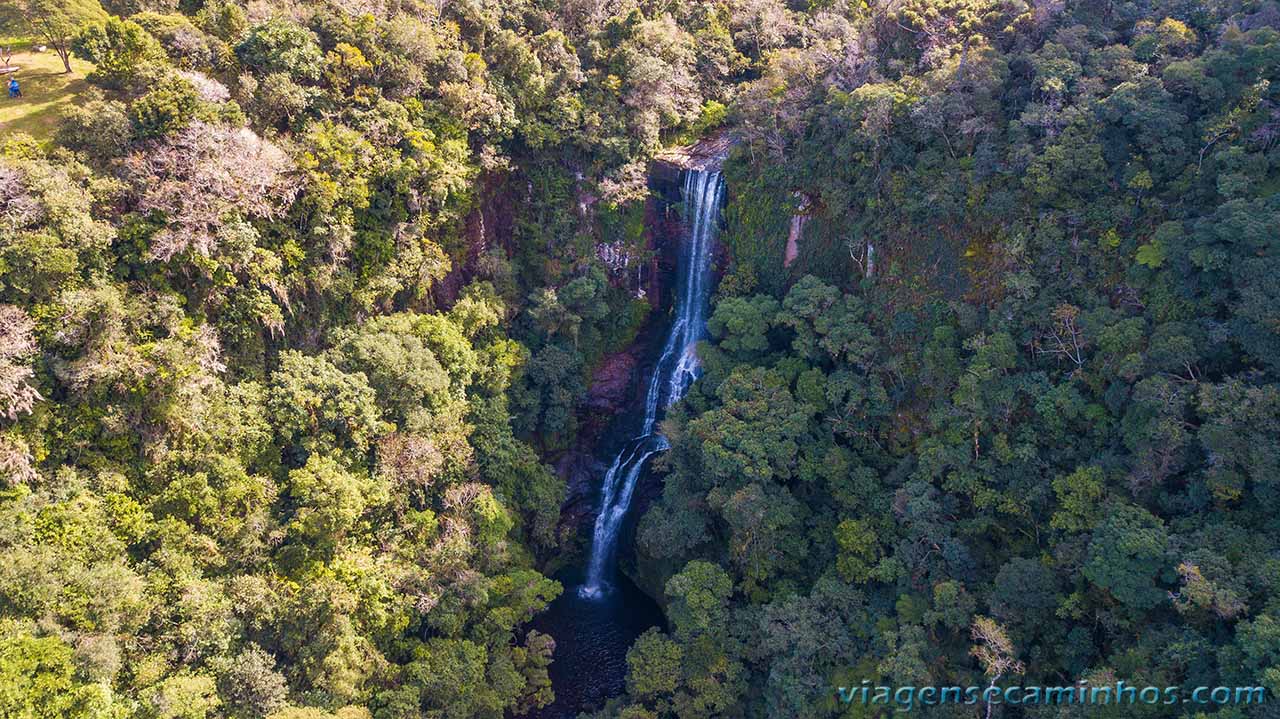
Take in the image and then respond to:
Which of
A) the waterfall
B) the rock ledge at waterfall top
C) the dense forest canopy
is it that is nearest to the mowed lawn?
the dense forest canopy

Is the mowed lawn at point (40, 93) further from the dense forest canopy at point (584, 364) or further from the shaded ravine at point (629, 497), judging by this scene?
the shaded ravine at point (629, 497)

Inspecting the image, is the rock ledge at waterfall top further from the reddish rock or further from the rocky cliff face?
the reddish rock

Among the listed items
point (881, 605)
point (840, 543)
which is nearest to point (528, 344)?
point (840, 543)

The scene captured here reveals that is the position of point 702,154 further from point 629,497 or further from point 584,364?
point 629,497

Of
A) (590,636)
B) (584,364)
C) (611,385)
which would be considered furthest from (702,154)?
(590,636)

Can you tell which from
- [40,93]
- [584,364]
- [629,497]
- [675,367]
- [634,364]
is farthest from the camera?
[634,364]

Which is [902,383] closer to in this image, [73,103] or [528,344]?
[528,344]

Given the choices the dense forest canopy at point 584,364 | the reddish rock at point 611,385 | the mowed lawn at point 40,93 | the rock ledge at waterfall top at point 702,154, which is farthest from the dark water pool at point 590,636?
the mowed lawn at point 40,93

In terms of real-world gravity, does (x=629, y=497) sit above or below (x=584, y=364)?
below
